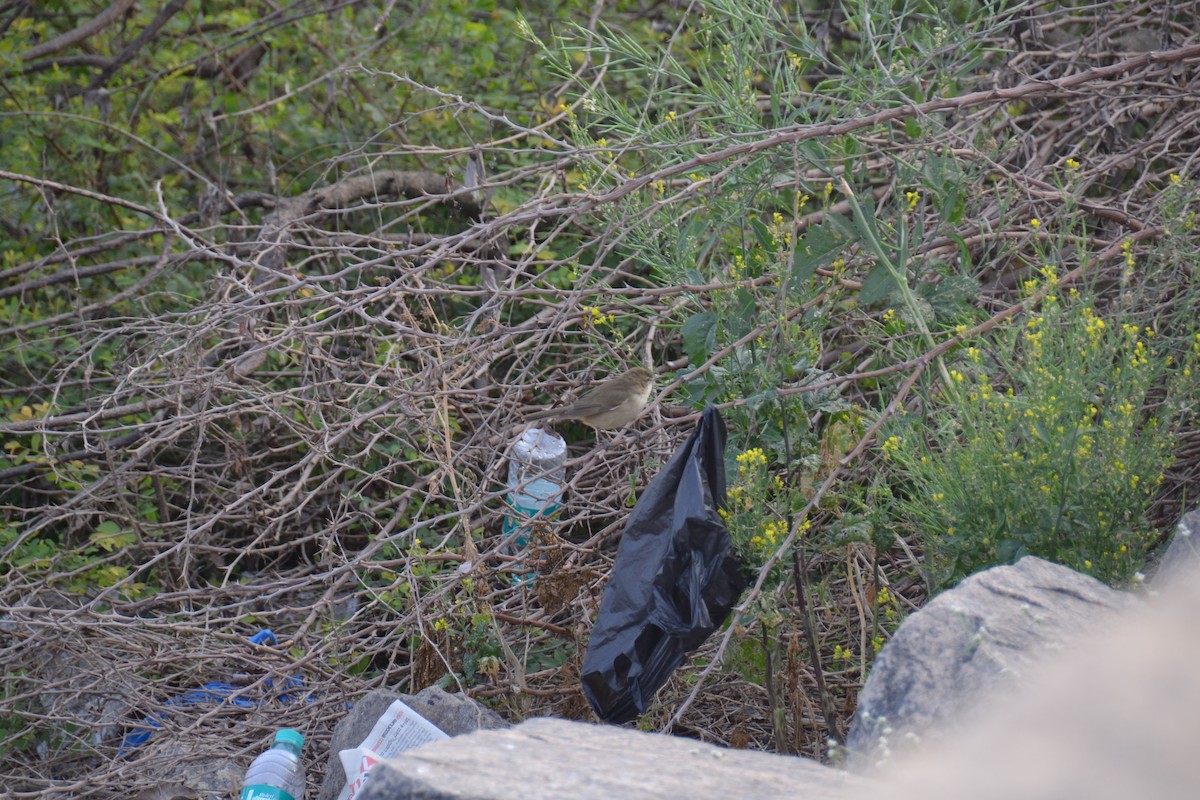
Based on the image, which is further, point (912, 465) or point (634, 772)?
point (912, 465)

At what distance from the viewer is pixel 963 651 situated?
258 centimetres

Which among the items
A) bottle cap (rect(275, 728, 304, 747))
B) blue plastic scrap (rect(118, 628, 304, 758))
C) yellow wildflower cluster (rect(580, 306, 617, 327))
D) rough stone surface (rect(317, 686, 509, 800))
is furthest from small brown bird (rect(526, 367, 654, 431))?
Answer: bottle cap (rect(275, 728, 304, 747))

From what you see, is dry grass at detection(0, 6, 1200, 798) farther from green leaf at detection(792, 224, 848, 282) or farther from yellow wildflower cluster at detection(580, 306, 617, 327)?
green leaf at detection(792, 224, 848, 282)

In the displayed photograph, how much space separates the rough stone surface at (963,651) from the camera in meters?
2.50

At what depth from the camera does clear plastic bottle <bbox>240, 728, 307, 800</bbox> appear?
3.81m

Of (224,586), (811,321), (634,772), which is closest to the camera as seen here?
(634,772)

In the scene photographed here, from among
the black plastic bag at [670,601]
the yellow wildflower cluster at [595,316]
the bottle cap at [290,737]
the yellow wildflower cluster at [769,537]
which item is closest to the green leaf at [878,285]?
the black plastic bag at [670,601]

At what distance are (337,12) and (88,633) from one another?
5.65m

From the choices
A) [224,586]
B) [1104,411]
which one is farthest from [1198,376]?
[224,586]

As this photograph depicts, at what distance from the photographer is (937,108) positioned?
4.10 m

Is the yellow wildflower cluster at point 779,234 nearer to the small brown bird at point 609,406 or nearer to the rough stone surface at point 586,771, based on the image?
the small brown bird at point 609,406

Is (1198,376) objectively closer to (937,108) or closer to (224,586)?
(937,108)

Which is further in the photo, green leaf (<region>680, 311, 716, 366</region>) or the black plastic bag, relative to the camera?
green leaf (<region>680, 311, 716, 366</region>)

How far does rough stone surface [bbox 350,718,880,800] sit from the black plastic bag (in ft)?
3.24
